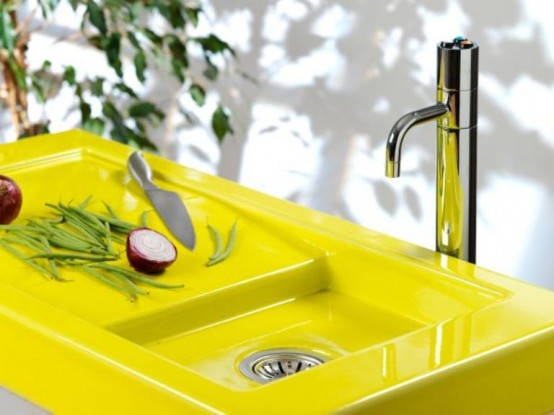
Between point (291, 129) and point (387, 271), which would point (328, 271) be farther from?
point (291, 129)

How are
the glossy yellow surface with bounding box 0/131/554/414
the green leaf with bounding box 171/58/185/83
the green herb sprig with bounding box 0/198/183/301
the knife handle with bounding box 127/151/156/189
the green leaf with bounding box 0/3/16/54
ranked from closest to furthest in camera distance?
the glossy yellow surface with bounding box 0/131/554/414, the green herb sprig with bounding box 0/198/183/301, the knife handle with bounding box 127/151/156/189, the green leaf with bounding box 0/3/16/54, the green leaf with bounding box 171/58/185/83

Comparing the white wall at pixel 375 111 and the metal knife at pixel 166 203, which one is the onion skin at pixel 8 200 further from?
the white wall at pixel 375 111

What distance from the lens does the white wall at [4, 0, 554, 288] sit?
3.13m

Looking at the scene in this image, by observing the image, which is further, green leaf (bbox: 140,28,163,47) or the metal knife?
green leaf (bbox: 140,28,163,47)

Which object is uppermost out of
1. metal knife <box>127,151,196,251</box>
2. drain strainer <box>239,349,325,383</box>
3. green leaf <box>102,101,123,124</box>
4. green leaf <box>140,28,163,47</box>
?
green leaf <box>140,28,163,47</box>

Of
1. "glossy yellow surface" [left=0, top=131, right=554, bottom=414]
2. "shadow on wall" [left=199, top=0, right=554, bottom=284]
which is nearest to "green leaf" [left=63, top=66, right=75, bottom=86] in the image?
"shadow on wall" [left=199, top=0, right=554, bottom=284]

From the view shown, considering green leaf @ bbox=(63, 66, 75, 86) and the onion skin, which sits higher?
green leaf @ bbox=(63, 66, 75, 86)

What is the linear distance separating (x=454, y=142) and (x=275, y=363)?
381mm

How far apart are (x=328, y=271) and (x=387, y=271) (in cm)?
11

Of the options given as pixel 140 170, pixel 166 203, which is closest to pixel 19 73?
pixel 140 170

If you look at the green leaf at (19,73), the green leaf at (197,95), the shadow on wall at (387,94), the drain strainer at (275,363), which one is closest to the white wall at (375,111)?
the shadow on wall at (387,94)

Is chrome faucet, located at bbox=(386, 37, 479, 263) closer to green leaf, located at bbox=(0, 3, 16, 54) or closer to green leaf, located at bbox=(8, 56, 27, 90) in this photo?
green leaf, located at bbox=(0, 3, 16, 54)

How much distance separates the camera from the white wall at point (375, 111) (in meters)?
3.13

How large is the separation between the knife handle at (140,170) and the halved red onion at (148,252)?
0.28 metres
